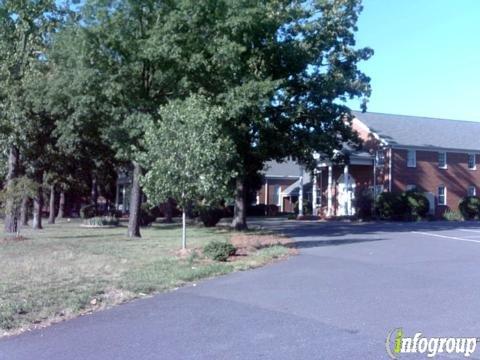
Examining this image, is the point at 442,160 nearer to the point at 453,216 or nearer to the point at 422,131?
the point at 422,131

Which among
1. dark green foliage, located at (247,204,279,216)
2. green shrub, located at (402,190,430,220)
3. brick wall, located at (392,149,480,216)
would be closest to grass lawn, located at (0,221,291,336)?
green shrub, located at (402,190,430,220)

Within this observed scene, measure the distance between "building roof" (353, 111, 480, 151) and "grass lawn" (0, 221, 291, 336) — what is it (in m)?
26.3

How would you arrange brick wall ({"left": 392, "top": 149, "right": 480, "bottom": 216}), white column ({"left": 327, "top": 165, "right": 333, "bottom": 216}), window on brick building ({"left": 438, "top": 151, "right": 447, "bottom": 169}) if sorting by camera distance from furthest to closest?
white column ({"left": 327, "top": 165, "right": 333, "bottom": 216}) < window on brick building ({"left": 438, "top": 151, "right": 447, "bottom": 169}) < brick wall ({"left": 392, "top": 149, "right": 480, "bottom": 216})

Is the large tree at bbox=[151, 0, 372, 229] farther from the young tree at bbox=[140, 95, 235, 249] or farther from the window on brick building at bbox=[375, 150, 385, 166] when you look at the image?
the window on brick building at bbox=[375, 150, 385, 166]

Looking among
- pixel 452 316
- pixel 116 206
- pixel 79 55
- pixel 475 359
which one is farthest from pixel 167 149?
pixel 116 206

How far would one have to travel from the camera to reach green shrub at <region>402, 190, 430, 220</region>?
4162cm

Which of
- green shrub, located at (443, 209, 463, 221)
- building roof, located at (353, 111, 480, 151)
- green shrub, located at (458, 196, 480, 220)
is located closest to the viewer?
green shrub, located at (443, 209, 463, 221)

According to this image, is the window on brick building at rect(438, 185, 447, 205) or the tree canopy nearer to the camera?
the tree canopy

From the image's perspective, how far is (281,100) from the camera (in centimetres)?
3069

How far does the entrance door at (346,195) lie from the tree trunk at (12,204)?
25.5 meters

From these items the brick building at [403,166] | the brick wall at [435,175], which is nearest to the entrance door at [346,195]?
the brick building at [403,166]

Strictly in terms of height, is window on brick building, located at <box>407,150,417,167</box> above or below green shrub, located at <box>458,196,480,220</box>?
above

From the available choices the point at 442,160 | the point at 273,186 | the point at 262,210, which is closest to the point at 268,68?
the point at 442,160

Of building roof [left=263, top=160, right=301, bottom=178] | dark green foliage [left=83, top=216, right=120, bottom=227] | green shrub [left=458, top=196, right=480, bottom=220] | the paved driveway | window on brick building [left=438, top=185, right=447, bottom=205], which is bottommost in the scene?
the paved driveway
